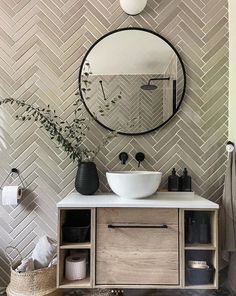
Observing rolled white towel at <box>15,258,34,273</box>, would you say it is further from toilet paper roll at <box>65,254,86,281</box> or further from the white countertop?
the white countertop

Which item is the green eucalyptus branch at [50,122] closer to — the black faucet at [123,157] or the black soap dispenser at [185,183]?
the black faucet at [123,157]

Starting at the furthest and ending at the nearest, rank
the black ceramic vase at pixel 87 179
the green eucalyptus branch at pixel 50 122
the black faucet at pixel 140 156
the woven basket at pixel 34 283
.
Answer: the black faucet at pixel 140 156
the green eucalyptus branch at pixel 50 122
the black ceramic vase at pixel 87 179
the woven basket at pixel 34 283

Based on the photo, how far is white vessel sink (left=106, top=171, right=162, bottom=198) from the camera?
1.64 meters

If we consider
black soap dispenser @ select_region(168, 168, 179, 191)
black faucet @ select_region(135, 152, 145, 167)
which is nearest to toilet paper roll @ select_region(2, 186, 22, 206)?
black faucet @ select_region(135, 152, 145, 167)

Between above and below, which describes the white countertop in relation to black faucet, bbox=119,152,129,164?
below

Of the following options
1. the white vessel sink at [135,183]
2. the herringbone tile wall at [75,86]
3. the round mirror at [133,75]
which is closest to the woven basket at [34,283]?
the herringbone tile wall at [75,86]

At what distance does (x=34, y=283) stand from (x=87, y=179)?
72 cm

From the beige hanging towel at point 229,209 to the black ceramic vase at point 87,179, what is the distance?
89cm

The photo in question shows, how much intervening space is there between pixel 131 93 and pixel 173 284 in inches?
51.0

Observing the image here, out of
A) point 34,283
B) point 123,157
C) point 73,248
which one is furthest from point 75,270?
point 123,157

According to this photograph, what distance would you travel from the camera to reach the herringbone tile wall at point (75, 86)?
2.05m

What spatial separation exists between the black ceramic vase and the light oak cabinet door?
294 millimetres

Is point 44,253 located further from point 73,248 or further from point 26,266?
point 73,248

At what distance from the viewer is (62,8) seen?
207 cm
